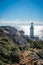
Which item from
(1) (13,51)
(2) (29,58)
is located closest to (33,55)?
(2) (29,58)

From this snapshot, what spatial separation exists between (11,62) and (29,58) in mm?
3401

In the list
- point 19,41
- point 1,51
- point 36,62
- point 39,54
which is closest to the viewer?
point 36,62

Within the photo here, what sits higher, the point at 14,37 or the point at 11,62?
the point at 14,37

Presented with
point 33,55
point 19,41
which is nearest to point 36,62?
point 33,55

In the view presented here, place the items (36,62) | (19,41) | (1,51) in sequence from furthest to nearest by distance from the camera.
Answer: (19,41)
(1,51)
(36,62)

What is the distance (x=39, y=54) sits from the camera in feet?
110

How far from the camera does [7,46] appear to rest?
33.9 meters

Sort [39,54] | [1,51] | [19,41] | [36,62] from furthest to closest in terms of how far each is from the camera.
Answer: [19,41]
[39,54]
[1,51]
[36,62]

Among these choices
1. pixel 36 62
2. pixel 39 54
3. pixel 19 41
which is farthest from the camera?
pixel 19 41

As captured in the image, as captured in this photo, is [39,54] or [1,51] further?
[39,54]

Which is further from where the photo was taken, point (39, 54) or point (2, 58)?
point (39, 54)

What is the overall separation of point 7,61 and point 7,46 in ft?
16.9

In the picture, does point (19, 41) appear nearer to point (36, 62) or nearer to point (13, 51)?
point (13, 51)

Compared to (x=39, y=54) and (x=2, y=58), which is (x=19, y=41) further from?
(x=2, y=58)
